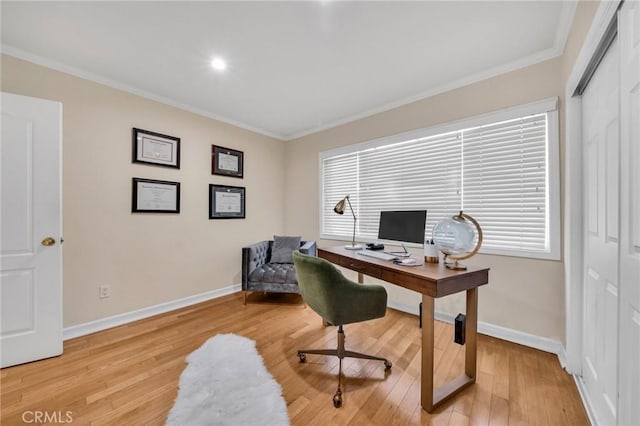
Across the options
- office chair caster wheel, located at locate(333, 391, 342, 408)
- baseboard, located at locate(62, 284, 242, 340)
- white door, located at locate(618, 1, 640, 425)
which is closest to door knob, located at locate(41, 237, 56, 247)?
baseboard, located at locate(62, 284, 242, 340)

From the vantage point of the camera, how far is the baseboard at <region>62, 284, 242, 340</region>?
234 centimetres

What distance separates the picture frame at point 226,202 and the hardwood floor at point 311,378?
4.79 ft

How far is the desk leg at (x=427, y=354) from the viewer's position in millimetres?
1461

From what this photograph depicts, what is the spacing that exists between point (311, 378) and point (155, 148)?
2862 mm

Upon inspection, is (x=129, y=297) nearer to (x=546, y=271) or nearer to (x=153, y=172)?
(x=153, y=172)

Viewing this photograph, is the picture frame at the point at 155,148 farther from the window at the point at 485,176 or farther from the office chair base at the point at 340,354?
the office chair base at the point at 340,354

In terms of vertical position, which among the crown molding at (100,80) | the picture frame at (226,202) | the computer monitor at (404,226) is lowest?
the computer monitor at (404,226)

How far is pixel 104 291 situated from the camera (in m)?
2.51

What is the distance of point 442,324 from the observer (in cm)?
260

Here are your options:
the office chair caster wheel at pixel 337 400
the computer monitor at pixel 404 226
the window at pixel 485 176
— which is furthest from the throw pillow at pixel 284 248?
the office chair caster wheel at pixel 337 400

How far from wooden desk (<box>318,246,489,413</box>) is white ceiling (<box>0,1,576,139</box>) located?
1.73 m

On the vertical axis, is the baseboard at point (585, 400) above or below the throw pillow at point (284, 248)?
below

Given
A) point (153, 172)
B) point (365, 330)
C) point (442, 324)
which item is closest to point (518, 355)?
point (442, 324)

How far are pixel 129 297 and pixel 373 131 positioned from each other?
343 centimetres
